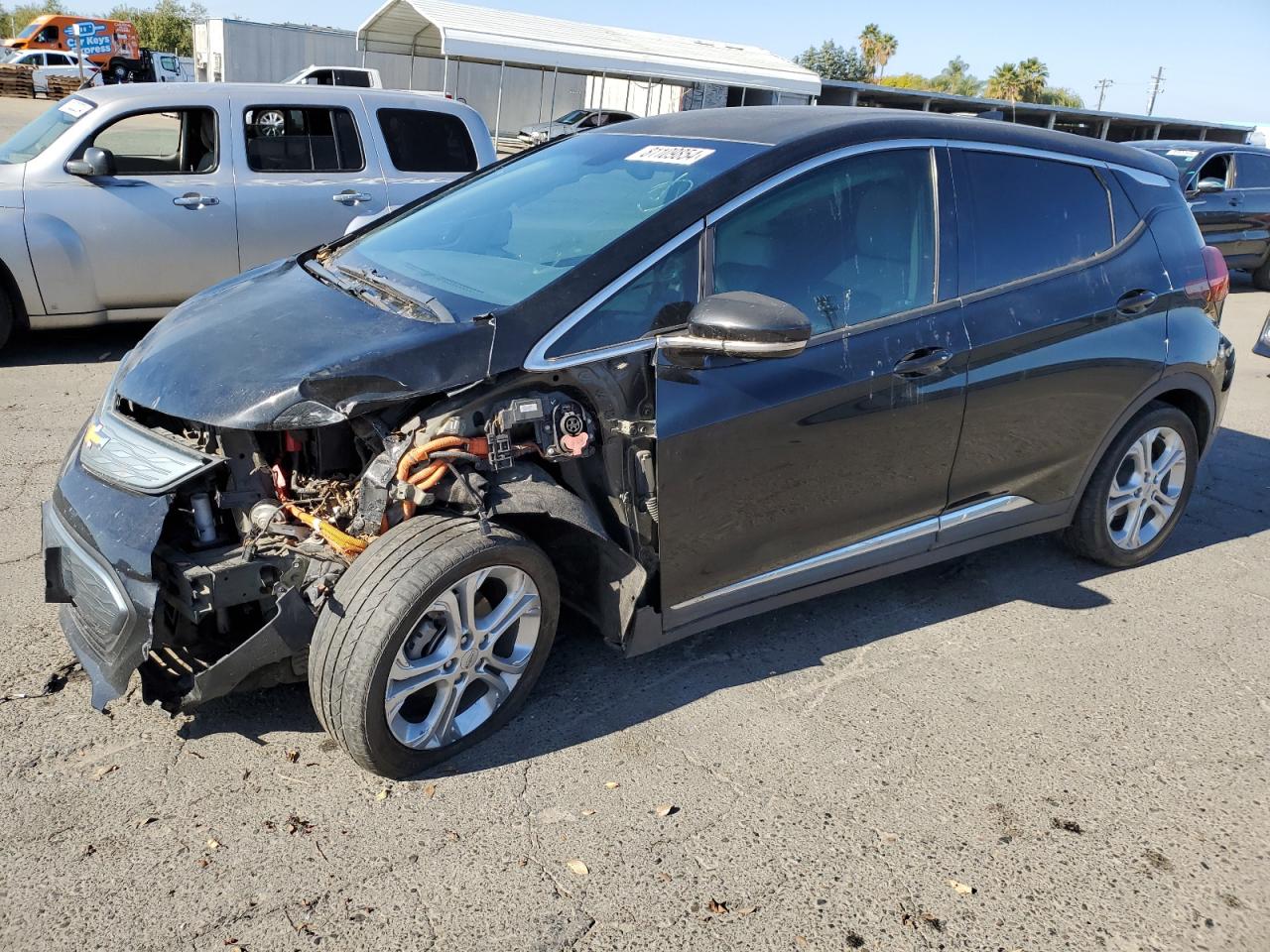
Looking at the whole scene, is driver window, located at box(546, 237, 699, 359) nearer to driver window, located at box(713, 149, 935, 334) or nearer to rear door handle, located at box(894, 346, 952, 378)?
driver window, located at box(713, 149, 935, 334)

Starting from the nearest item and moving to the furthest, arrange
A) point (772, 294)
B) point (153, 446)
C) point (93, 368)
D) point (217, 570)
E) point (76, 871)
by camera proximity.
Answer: point (76, 871)
point (217, 570)
point (153, 446)
point (772, 294)
point (93, 368)

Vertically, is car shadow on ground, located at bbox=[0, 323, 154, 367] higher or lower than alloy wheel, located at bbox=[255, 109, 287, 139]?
lower

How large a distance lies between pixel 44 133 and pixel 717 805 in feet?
22.3

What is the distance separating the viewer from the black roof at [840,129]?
3.44 metres

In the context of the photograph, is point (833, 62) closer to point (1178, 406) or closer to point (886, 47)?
point (886, 47)

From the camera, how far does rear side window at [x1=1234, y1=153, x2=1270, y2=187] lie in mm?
13203

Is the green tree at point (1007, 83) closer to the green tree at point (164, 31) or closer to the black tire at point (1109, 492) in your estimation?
the green tree at point (164, 31)

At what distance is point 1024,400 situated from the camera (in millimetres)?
3912

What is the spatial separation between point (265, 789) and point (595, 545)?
3.81ft

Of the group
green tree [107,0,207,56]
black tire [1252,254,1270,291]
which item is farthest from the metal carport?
green tree [107,0,207,56]

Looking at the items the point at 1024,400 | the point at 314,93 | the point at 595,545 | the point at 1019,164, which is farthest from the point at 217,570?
the point at 314,93

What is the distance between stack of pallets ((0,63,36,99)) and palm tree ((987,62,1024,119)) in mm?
60903

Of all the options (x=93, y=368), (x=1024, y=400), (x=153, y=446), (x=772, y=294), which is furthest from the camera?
(x=93, y=368)

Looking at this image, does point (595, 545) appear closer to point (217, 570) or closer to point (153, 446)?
point (217, 570)
